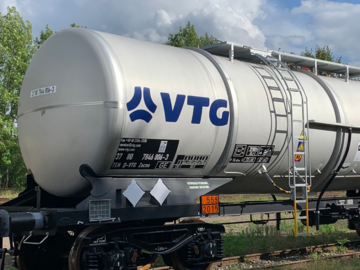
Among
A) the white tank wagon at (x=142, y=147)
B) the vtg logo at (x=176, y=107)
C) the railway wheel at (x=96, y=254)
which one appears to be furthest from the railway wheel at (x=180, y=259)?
the vtg logo at (x=176, y=107)

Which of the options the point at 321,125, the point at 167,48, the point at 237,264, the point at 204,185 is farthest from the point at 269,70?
the point at 237,264

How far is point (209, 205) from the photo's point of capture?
6863 millimetres

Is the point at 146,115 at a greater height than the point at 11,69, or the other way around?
the point at 11,69

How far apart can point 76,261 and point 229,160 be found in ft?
9.63

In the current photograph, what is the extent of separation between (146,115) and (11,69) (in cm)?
2659

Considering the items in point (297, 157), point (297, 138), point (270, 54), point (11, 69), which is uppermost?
point (11, 69)

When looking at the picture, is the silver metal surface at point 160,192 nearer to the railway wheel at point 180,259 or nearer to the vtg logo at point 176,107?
the railway wheel at point 180,259

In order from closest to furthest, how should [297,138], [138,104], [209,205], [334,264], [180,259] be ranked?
[138,104], [209,205], [180,259], [297,138], [334,264]

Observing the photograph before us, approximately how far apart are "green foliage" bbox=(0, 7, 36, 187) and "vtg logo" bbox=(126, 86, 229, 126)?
2325 cm

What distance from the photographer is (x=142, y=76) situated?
20.3 ft

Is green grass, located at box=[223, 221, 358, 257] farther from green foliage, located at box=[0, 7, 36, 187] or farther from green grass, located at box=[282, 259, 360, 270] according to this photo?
green foliage, located at box=[0, 7, 36, 187]

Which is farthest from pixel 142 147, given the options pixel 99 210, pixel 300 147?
pixel 300 147

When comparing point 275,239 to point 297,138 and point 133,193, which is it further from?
point 133,193

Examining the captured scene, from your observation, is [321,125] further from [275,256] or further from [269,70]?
[275,256]
